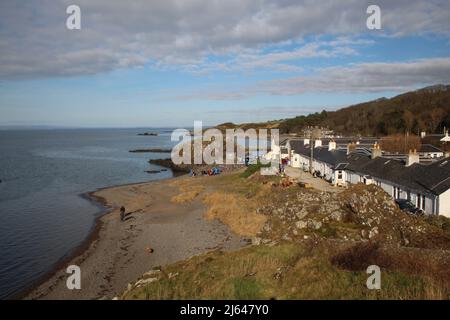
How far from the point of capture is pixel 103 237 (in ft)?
87.4

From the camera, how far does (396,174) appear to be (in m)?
27.9

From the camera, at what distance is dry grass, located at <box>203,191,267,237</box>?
24505 mm

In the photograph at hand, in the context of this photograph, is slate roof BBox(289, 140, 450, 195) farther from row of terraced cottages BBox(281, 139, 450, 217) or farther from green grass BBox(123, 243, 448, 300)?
green grass BBox(123, 243, 448, 300)

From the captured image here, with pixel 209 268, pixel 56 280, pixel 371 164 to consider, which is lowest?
pixel 56 280

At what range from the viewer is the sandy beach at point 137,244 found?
1822 centimetres

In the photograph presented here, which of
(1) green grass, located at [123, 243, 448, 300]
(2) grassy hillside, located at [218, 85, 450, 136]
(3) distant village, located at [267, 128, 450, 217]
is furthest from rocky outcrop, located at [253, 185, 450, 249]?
(2) grassy hillside, located at [218, 85, 450, 136]

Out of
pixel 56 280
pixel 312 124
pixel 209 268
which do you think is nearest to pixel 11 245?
pixel 56 280

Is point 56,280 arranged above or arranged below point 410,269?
below

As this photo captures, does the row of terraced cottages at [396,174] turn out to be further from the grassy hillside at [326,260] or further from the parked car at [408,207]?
the grassy hillside at [326,260]

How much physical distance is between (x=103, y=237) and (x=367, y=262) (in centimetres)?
1879

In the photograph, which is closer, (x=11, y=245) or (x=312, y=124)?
(x=11, y=245)

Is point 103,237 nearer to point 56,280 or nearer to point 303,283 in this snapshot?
Answer: point 56,280

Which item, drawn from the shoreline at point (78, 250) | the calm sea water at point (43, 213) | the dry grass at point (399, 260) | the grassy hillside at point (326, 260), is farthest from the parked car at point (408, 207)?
the calm sea water at point (43, 213)
